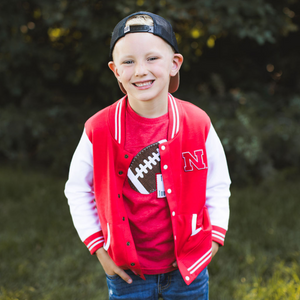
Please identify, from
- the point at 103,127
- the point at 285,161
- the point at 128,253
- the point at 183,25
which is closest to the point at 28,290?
the point at 128,253

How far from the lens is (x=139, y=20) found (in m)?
1.26

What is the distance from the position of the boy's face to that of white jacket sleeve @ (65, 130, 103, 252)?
1.07ft

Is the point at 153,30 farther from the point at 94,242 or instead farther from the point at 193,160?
the point at 94,242

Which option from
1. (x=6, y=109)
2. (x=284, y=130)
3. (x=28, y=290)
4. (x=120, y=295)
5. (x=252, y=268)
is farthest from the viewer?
(x=6, y=109)

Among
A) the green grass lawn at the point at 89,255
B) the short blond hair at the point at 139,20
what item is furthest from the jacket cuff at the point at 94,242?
the green grass lawn at the point at 89,255

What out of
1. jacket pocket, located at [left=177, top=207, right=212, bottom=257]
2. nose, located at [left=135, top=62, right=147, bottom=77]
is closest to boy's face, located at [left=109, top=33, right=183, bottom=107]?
nose, located at [left=135, top=62, right=147, bottom=77]

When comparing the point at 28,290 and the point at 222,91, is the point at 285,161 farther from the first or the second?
the point at 28,290

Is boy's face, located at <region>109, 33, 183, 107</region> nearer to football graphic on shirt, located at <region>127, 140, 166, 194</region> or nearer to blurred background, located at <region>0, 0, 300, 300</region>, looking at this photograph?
football graphic on shirt, located at <region>127, 140, 166, 194</region>

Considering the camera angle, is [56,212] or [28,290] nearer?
[28,290]

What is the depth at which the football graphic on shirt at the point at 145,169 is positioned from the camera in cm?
136

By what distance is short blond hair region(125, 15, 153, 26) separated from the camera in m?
1.25

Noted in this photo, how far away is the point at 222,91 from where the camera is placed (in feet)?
12.0

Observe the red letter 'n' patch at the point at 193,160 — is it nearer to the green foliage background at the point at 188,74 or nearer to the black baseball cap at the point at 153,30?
the black baseball cap at the point at 153,30

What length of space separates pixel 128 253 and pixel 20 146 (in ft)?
10.9
